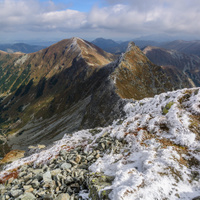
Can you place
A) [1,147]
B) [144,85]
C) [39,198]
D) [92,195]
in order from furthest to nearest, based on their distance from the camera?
[1,147] < [144,85] < [39,198] < [92,195]

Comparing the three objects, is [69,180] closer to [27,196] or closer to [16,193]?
[27,196]

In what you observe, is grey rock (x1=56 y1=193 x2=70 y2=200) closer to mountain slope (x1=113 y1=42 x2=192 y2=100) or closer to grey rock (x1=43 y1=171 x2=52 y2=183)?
grey rock (x1=43 y1=171 x2=52 y2=183)

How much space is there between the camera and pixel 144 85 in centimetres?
11369

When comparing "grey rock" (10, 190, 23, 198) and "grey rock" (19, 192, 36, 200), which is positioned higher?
"grey rock" (19, 192, 36, 200)

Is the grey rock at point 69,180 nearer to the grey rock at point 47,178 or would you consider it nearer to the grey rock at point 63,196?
the grey rock at point 63,196

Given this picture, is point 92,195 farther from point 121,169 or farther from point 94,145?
point 94,145

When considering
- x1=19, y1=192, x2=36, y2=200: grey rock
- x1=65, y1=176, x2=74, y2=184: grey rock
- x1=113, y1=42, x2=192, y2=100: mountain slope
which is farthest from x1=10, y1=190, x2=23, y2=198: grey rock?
x1=113, y1=42, x2=192, y2=100: mountain slope

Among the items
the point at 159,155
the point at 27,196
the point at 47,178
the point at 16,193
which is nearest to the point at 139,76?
the point at 159,155

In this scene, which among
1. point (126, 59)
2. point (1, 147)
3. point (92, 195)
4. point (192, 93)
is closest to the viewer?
point (92, 195)

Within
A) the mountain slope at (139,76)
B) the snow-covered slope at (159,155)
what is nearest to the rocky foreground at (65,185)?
the snow-covered slope at (159,155)

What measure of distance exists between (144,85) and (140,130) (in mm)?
98689

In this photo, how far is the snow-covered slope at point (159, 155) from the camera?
11422 mm

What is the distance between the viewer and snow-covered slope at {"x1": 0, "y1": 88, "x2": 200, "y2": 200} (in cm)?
1142

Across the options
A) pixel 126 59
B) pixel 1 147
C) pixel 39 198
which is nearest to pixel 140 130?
pixel 39 198
